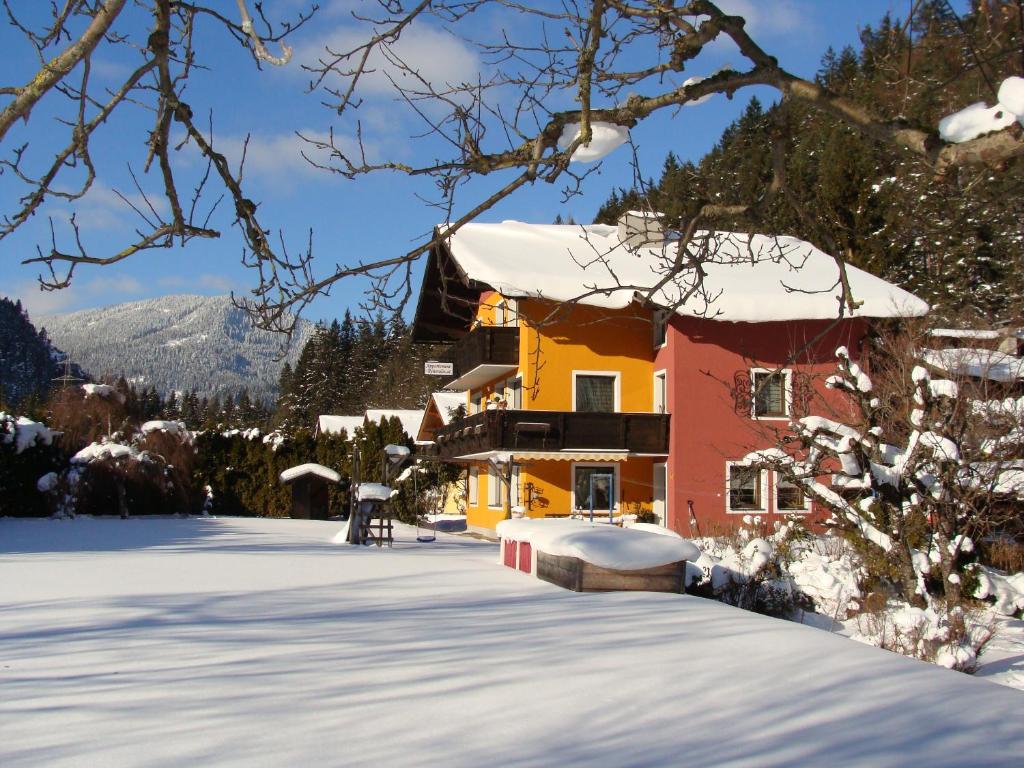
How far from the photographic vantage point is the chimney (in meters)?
4.70

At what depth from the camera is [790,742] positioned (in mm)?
4707

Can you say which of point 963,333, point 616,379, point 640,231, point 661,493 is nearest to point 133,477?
point 616,379

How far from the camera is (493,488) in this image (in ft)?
98.2

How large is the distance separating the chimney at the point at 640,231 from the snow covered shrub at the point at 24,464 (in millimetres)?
26417

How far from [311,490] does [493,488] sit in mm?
7378

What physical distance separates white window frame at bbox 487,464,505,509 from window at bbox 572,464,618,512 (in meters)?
3.58

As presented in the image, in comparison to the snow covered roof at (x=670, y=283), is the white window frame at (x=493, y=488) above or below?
below

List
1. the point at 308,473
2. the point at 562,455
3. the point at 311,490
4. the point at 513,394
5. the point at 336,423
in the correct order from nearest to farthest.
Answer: the point at 562,455 < the point at 513,394 < the point at 308,473 < the point at 311,490 < the point at 336,423

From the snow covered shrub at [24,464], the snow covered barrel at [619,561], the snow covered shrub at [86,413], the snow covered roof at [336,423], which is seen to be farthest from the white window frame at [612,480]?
the snow covered roof at [336,423]

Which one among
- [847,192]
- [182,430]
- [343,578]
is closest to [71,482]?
[182,430]

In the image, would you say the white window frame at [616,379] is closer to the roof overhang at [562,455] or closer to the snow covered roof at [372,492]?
the roof overhang at [562,455]

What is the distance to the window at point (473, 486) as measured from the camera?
106ft

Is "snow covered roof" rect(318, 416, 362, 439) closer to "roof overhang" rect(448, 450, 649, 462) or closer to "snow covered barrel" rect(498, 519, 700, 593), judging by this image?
"roof overhang" rect(448, 450, 649, 462)

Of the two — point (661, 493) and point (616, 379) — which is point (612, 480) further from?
point (616, 379)
